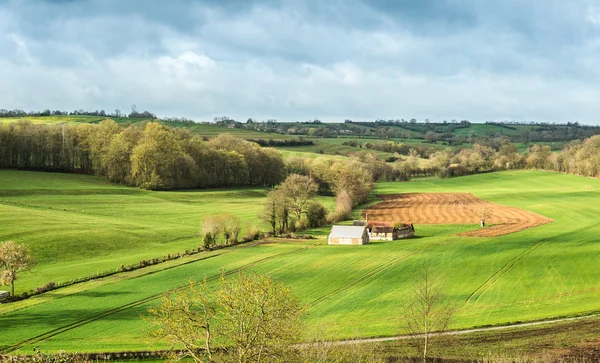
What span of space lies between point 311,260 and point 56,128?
9299cm

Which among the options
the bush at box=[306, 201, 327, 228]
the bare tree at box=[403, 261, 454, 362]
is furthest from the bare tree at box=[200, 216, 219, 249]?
the bare tree at box=[403, 261, 454, 362]

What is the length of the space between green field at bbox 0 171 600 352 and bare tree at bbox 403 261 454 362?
117 centimetres

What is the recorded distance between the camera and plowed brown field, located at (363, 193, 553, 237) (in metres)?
92.4

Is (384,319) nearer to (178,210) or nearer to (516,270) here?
(516,270)

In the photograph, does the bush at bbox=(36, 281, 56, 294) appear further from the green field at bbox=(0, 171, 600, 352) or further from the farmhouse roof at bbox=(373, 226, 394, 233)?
the farmhouse roof at bbox=(373, 226, 394, 233)

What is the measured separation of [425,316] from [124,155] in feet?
351

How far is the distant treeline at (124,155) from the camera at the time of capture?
124688 mm

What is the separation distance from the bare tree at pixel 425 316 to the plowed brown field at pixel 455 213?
3741 cm

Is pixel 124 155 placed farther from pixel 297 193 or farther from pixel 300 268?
pixel 300 268

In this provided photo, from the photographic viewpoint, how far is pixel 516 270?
5928 centimetres

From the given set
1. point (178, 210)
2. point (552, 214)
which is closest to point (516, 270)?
point (552, 214)

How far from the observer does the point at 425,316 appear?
3438 centimetres

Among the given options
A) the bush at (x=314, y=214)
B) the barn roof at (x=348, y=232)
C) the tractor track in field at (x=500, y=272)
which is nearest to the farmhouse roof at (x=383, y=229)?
the barn roof at (x=348, y=232)

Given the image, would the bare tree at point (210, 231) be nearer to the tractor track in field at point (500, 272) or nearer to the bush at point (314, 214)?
the bush at point (314, 214)
